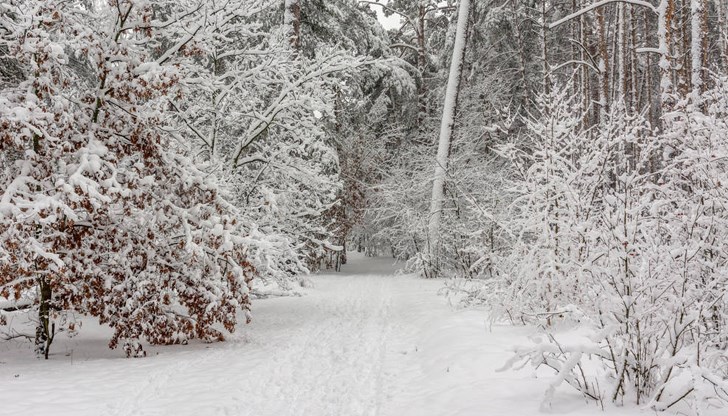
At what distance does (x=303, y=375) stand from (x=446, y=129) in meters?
13.4

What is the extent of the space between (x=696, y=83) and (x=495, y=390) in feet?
27.3

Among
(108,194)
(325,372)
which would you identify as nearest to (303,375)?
(325,372)

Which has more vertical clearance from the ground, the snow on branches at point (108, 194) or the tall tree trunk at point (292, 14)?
the tall tree trunk at point (292, 14)

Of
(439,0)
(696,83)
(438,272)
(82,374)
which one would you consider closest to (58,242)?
(82,374)

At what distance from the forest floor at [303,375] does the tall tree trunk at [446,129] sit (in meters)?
8.56

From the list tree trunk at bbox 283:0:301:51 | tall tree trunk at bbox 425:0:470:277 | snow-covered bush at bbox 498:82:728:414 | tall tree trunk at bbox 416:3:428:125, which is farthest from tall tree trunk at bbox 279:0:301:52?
snow-covered bush at bbox 498:82:728:414

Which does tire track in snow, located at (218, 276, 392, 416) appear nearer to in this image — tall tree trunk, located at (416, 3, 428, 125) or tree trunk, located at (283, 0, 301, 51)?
tree trunk, located at (283, 0, 301, 51)

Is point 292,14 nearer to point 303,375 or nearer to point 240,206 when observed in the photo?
point 240,206

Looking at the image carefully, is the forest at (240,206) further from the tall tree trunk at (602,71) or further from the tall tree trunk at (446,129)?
the tall tree trunk at (446,129)

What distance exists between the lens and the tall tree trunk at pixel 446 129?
1822 centimetres

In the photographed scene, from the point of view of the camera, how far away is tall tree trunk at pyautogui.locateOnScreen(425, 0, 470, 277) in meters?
18.2

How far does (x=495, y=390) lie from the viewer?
17.6 ft

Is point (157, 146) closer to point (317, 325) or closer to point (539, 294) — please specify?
point (317, 325)

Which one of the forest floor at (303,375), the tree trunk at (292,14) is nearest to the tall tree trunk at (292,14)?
A: the tree trunk at (292,14)
